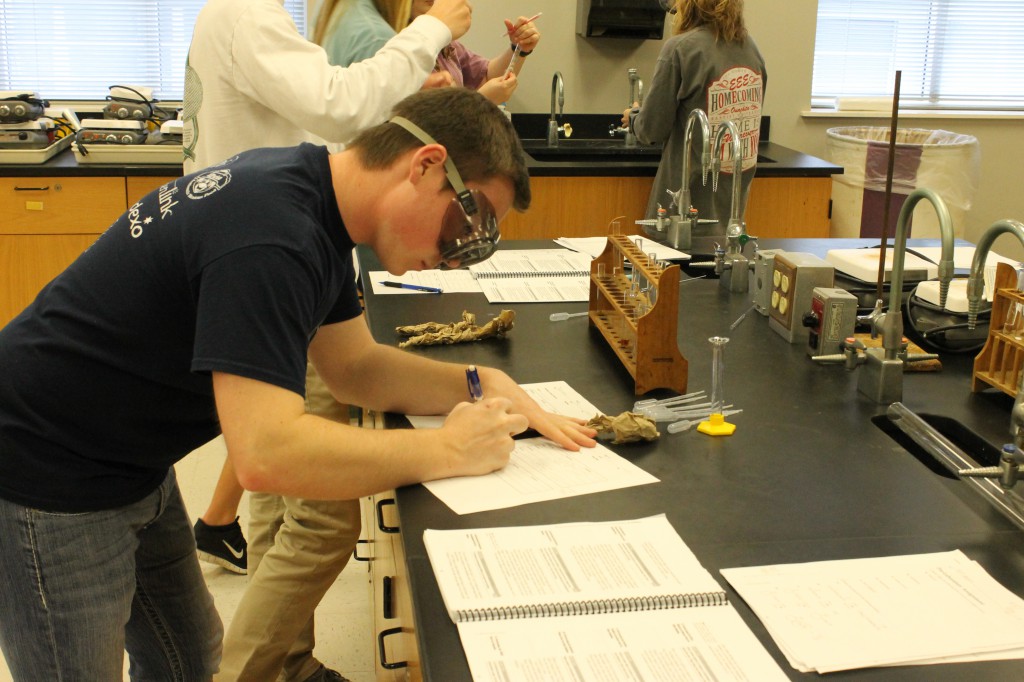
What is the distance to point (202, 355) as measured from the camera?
106 centimetres

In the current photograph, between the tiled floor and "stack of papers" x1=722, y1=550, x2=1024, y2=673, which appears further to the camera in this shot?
the tiled floor

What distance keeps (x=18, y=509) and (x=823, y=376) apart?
1.30 meters

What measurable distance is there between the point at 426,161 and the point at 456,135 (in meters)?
0.05

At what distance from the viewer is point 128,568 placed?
1.31 metres

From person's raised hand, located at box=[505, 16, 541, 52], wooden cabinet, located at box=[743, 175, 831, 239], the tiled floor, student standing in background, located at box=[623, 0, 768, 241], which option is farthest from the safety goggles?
wooden cabinet, located at box=[743, 175, 831, 239]

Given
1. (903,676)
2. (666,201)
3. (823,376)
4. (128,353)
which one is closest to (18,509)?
(128,353)

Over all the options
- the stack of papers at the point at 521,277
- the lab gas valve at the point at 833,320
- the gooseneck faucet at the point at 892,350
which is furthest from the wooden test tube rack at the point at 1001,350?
the stack of papers at the point at 521,277

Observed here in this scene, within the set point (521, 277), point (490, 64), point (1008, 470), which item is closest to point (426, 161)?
point (1008, 470)

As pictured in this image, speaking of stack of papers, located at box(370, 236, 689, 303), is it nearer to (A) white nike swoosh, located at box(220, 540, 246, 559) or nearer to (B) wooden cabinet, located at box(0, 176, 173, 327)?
(A) white nike swoosh, located at box(220, 540, 246, 559)

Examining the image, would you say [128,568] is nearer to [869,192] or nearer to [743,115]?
[743,115]

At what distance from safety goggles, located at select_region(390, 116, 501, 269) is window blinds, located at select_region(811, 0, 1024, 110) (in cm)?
417

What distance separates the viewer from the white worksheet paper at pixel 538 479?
124 cm

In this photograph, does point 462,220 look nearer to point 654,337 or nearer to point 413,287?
point 654,337

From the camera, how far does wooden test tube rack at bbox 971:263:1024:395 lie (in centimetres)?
161
